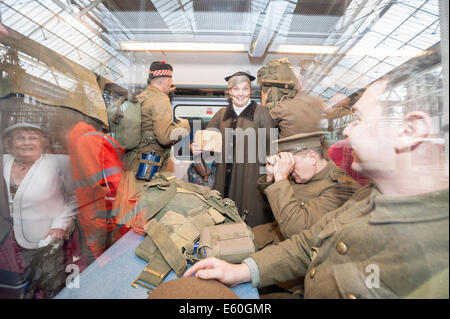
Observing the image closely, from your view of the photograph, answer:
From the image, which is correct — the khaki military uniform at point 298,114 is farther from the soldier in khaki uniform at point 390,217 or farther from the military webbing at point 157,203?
the military webbing at point 157,203

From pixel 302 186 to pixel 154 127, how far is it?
1.45 meters

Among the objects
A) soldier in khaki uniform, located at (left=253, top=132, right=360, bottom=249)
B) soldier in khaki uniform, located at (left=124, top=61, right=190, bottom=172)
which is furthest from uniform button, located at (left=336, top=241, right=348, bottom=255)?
soldier in khaki uniform, located at (left=124, top=61, right=190, bottom=172)

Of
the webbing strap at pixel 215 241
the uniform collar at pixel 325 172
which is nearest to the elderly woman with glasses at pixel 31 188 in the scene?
the webbing strap at pixel 215 241

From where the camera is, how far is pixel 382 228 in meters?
0.62

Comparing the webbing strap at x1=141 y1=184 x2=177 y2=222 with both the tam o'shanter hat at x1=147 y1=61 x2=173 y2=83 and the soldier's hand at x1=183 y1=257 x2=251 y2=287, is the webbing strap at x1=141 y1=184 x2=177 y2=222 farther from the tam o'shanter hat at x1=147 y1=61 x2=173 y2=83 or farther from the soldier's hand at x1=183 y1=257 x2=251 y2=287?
the tam o'shanter hat at x1=147 y1=61 x2=173 y2=83

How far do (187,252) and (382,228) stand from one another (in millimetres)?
852

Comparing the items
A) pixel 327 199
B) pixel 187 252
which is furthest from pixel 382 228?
pixel 187 252

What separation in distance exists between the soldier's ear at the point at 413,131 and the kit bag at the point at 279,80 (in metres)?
1.31

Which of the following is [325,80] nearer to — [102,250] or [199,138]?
[199,138]

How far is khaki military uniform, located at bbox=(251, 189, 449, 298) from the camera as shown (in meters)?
0.51

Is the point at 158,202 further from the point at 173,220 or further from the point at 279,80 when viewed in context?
the point at 279,80

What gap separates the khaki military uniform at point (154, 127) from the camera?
202cm

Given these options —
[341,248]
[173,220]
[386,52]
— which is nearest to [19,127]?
[173,220]

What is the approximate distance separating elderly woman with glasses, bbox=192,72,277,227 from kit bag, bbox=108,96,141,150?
23.5 inches
